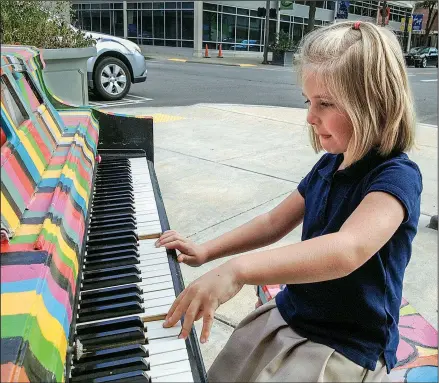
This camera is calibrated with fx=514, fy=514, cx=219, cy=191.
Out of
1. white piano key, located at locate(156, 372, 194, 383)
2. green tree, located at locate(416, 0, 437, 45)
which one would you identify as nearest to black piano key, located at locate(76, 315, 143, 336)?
white piano key, located at locate(156, 372, 194, 383)

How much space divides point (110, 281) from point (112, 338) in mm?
268

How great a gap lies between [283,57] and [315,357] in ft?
79.6

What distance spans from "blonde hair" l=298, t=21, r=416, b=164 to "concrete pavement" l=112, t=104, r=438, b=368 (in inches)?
31.5

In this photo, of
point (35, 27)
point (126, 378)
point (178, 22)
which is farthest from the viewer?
point (178, 22)

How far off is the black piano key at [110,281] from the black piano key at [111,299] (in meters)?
0.06

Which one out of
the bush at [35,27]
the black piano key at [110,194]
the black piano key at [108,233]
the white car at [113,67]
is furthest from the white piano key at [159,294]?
the white car at [113,67]

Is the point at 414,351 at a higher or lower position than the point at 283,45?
lower

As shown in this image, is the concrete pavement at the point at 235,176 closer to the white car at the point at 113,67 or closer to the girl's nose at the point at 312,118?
the girl's nose at the point at 312,118

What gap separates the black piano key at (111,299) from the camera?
143 cm

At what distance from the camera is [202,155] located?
20.0 ft

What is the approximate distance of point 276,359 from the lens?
138cm

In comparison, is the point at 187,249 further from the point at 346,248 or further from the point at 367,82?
the point at 367,82

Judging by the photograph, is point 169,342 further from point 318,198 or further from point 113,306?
point 318,198

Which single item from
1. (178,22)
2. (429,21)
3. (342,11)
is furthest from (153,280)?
(429,21)
